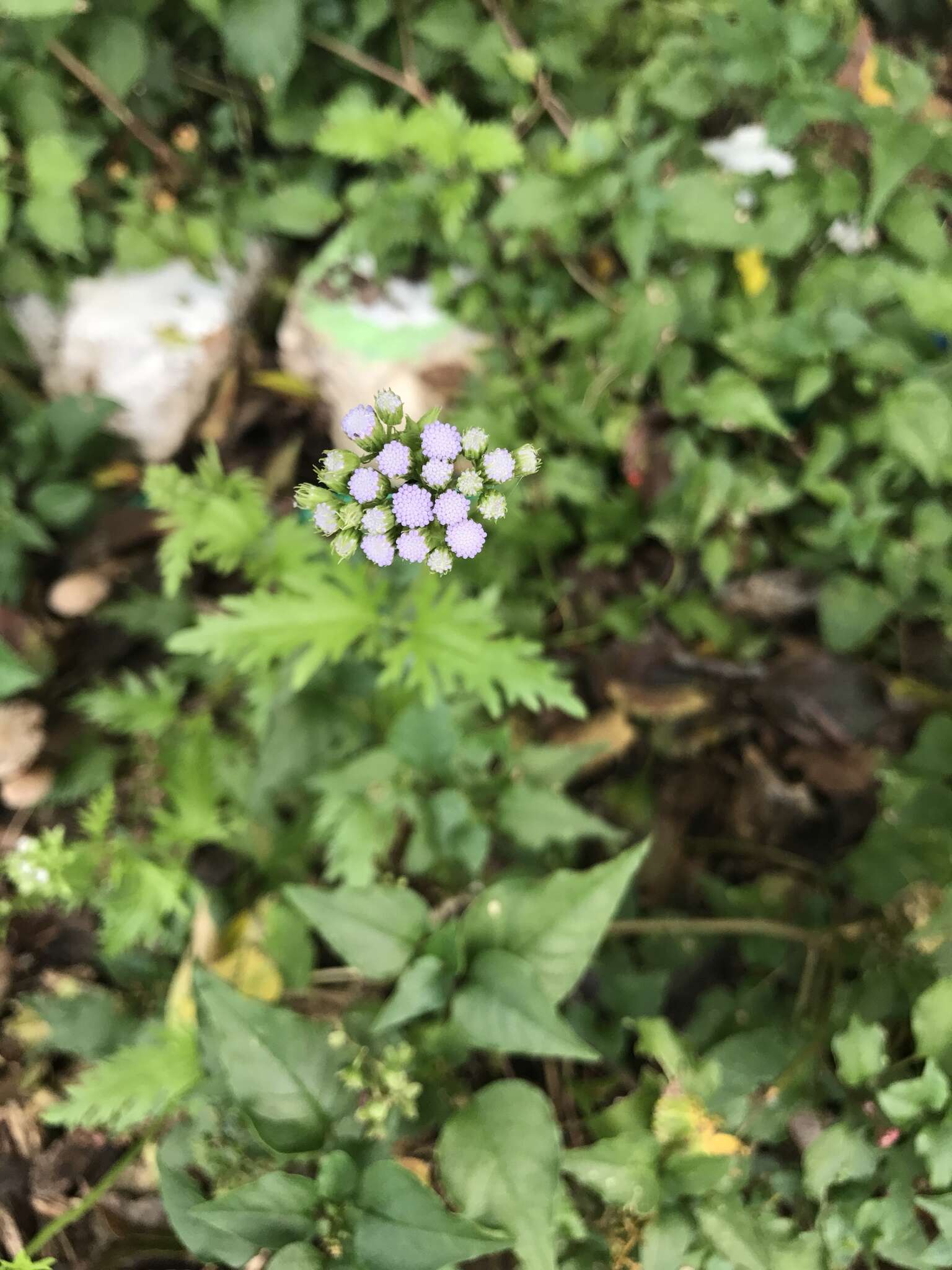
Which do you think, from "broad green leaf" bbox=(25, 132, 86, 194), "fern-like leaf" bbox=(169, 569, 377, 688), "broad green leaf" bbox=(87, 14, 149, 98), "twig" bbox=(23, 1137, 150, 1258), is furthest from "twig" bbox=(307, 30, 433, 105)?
"twig" bbox=(23, 1137, 150, 1258)

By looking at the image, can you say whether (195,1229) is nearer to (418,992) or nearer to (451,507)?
(418,992)

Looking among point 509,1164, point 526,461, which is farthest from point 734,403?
point 509,1164

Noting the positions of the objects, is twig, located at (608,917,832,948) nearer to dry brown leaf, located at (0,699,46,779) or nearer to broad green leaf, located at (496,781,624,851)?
broad green leaf, located at (496,781,624,851)

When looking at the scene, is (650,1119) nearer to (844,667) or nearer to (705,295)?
(844,667)

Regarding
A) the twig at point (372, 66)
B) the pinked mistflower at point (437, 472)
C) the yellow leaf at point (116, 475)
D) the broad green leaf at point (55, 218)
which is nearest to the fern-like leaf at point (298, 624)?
the pinked mistflower at point (437, 472)

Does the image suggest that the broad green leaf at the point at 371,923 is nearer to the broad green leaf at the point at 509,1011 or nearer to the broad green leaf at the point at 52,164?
the broad green leaf at the point at 509,1011

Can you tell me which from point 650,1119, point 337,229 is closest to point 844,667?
point 650,1119
